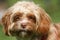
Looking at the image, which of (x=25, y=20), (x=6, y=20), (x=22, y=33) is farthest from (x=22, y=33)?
(x=6, y=20)

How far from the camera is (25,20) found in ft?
35.7

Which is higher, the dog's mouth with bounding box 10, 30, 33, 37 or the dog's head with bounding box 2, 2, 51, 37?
the dog's head with bounding box 2, 2, 51, 37

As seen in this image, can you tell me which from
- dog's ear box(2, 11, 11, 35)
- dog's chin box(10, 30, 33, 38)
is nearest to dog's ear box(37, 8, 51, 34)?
dog's chin box(10, 30, 33, 38)

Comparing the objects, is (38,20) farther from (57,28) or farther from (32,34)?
(57,28)

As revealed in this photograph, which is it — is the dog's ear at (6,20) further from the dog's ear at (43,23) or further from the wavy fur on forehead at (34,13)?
the dog's ear at (43,23)

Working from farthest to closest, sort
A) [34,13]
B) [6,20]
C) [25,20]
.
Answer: [6,20] < [34,13] < [25,20]

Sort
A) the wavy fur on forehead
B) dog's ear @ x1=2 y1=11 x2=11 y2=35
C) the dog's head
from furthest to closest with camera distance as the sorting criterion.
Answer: dog's ear @ x1=2 y1=11 x2=11 y2=35 → the wavy fur on forehead → the dog's head

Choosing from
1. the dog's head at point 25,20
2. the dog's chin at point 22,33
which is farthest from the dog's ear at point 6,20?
the dog's chin at point 22,33

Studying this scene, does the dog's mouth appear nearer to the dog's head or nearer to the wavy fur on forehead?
the dog's head

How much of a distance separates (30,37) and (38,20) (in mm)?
564

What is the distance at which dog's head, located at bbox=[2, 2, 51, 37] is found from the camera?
1084cm

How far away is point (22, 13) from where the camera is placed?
434 inches

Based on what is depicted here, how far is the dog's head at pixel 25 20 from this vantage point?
1084 cm

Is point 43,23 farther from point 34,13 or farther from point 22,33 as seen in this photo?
point 22,33
